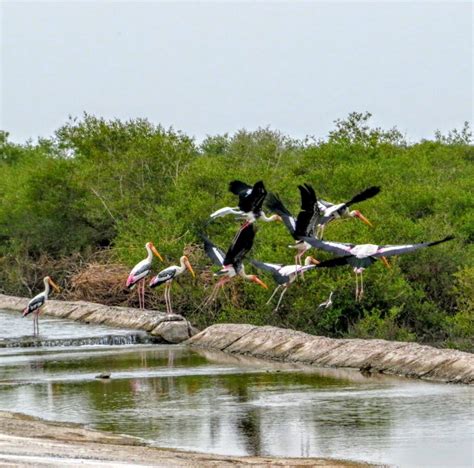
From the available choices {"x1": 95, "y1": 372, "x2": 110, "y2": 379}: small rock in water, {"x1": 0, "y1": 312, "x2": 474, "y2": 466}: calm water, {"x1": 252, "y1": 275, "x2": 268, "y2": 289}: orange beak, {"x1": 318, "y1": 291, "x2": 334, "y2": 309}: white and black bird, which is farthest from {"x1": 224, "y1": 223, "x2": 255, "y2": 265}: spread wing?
{"x1": 95, "y1": 372, "x2": 110, "y2": 379}: small rock in water

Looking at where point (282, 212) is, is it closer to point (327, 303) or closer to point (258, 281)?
point (327, 303)

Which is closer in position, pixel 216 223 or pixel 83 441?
→ pixel 83 441

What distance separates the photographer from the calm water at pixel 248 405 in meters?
15.9

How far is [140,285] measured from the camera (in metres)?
33.6

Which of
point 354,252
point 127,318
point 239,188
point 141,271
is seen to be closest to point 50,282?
point 127,318

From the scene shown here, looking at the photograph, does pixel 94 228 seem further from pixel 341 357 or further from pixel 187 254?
pixel 341 357

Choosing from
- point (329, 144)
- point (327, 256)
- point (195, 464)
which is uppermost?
point (329, 144)

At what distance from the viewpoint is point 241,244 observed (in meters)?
23.3

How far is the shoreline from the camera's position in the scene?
21.3 metres

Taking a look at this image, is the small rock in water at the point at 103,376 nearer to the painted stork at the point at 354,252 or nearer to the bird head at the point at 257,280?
the bird head at the point at 257,280

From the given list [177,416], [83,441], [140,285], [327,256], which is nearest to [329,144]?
[140,285]

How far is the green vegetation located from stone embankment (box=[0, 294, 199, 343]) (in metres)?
1.33

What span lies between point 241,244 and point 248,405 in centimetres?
452

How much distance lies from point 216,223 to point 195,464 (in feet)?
72.6
